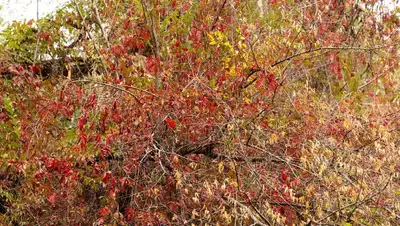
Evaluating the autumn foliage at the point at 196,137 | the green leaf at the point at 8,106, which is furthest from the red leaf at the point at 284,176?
the green leaf at the point at 8,106

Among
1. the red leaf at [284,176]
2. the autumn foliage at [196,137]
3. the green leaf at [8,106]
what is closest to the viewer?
the autumn foliage at [196,137]

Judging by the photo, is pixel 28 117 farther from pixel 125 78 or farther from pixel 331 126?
pixel 331 126

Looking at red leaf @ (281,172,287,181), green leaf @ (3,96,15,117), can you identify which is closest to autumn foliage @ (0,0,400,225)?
green leaf @ (3,96,15,117)

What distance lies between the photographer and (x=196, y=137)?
18.8 feet

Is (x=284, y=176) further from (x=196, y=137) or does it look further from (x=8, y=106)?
(x=8, y=106)

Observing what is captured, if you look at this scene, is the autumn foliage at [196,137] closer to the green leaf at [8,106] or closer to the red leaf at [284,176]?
the green leaf at [8,106]

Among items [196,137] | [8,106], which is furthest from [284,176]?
[8,106]

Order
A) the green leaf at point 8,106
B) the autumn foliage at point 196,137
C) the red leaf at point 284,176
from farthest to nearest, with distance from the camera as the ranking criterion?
the green leaf at point 8,106 < the red leaf at point 284,176 < the autumn foliage at point 196,137

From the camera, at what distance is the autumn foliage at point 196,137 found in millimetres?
4973

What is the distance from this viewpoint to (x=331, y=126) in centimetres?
571

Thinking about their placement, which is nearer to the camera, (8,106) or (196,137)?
(196,137)

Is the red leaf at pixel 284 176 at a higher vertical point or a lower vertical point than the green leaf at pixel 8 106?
lower

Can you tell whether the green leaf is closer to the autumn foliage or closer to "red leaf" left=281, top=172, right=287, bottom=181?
the autumn foliage

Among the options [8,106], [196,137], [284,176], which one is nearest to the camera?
[284,176]
